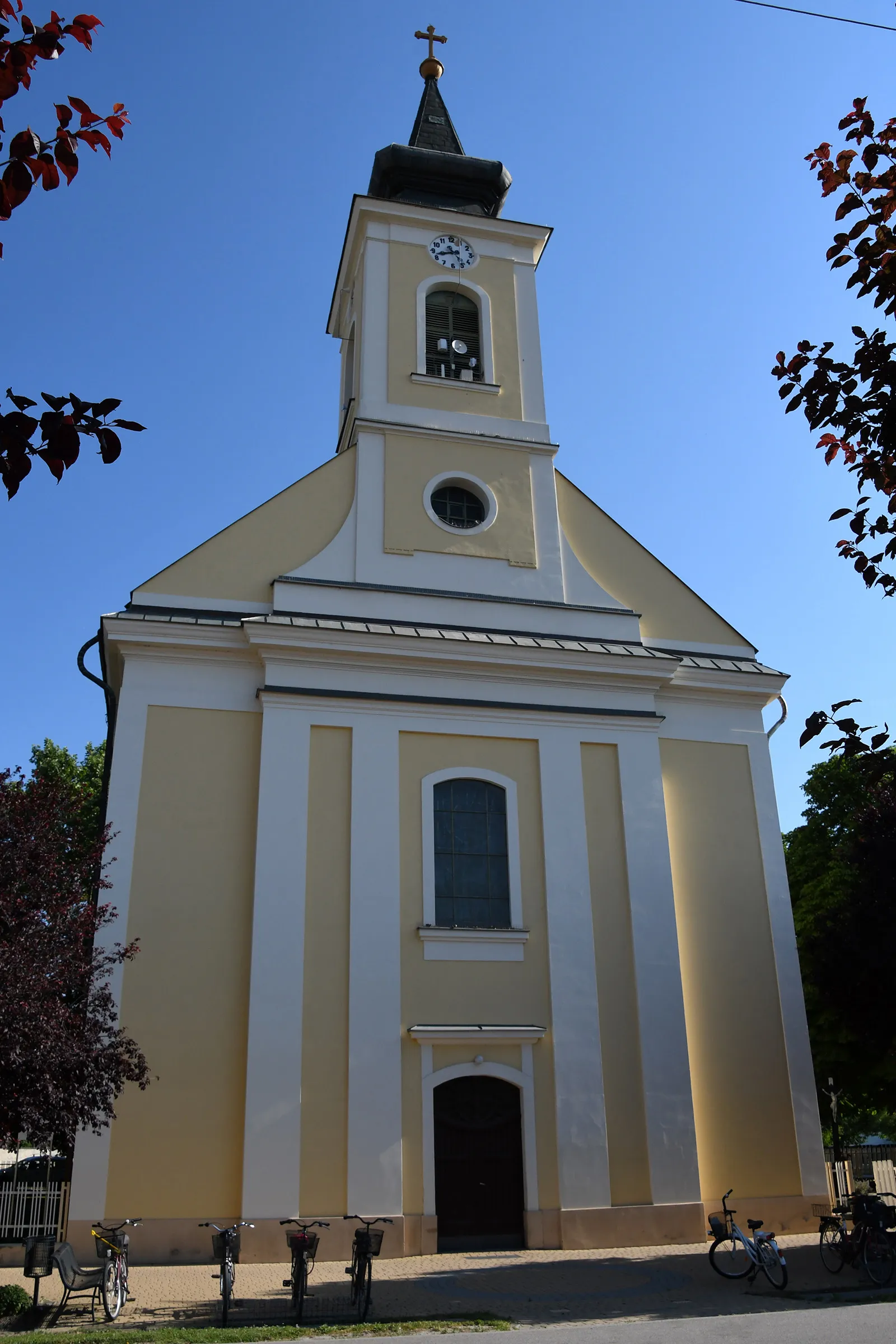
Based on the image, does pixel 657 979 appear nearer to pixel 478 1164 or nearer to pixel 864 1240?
pixel 478 1164

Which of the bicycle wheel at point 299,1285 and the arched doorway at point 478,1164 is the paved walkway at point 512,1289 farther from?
the arched doorway at point 478,1164

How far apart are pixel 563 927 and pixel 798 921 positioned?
1195 cm

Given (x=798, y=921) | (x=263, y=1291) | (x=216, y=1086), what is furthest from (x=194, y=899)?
(x=798, y=921)

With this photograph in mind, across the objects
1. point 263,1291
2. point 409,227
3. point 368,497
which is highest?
point 409,227

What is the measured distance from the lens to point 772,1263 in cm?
1169

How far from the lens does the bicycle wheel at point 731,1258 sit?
12.3m

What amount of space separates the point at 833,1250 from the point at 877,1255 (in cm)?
80

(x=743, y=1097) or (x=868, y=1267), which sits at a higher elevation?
(x=743, y=1097)

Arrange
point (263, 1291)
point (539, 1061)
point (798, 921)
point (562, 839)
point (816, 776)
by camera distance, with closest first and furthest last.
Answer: point (263, 1291) < point (539, 1061) < point (562, 839) < point (798, 921) < point (816, 776)

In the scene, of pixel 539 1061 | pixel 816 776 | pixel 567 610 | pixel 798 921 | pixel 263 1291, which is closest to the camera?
pixel 263 1291

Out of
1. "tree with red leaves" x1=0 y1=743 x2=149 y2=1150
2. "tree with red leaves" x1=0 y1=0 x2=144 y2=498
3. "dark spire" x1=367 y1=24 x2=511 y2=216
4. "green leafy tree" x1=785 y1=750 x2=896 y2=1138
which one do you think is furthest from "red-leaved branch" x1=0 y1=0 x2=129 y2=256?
"dark spire" x1=367 y1=24 x2=511 y2=216

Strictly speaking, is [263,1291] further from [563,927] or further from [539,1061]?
[563,927]

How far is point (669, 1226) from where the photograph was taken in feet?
49.1

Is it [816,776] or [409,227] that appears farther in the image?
[816,776]
